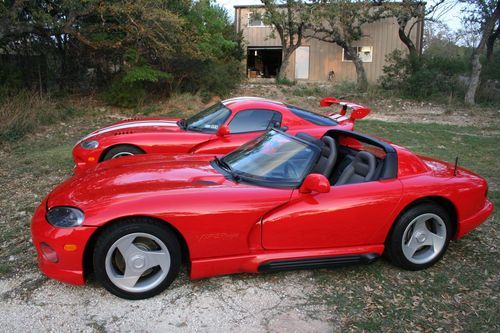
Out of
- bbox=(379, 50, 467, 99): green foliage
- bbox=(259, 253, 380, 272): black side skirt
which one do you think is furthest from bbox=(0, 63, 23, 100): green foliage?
bbox=(379, 50, 467, 99): green foliage

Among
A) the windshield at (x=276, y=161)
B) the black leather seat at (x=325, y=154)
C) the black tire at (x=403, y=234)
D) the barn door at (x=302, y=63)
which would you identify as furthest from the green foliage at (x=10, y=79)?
the barn door at (x=302, y=63)

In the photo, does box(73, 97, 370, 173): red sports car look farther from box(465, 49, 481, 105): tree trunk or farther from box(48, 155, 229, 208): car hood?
box(465, 49, 481, 105): tree trunk

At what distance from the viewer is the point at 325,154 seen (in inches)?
168

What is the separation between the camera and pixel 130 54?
14.0 metres

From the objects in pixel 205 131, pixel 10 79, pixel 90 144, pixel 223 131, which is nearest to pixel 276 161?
pixel 223 131

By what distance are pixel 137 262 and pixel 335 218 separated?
5.26 ft

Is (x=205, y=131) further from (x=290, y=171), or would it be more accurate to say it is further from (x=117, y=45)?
(x=117, y=45)

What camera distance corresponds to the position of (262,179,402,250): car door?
138 inches

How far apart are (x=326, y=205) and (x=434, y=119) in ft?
43.4

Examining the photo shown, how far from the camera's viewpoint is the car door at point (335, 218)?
11.5ft

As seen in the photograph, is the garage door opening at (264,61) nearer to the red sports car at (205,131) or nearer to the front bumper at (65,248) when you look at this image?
the red sports car at (205,131)

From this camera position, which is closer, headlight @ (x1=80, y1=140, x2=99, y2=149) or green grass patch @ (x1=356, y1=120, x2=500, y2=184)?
headlight @ (x1=80, y1=140, x2=99, y2=149)

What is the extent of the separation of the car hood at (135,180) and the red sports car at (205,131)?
1877 mm

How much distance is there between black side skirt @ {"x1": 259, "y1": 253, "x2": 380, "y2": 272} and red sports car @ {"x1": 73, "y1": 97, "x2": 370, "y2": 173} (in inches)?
113
